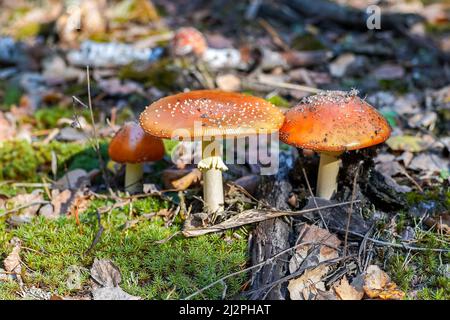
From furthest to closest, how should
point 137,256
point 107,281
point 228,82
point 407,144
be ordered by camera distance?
→ point 228,82, point 407,144, point 137,256, point 107,281

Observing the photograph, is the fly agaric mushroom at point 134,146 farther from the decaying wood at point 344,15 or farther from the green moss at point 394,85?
the decaying wood at point 344,15

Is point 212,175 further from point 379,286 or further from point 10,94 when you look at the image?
point 10,94

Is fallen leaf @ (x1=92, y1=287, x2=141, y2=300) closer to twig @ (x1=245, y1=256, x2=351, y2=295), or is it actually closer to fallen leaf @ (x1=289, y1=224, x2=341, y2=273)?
twig @ (x1=245, y1=256, x2=351, y2=295)

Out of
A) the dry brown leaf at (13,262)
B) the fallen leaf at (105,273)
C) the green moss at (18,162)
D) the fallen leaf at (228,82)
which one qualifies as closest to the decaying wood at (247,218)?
the fallen leaf at (105,273)

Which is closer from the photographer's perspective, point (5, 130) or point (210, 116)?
point (210, 116)

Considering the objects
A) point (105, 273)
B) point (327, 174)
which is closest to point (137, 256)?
point (105, 273)

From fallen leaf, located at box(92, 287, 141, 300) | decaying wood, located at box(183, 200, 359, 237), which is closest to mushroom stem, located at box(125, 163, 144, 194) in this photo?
decaying wood, located at box(183, 200, 359, 237)

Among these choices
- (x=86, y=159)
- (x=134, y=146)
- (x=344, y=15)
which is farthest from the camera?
(x=344, y=15)
